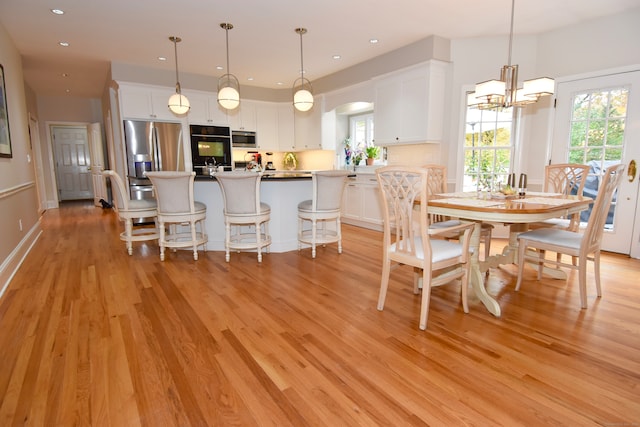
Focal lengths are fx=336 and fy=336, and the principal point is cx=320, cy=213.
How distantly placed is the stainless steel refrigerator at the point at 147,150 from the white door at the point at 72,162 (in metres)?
5.64

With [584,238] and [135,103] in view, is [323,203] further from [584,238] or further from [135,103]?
[135,103]

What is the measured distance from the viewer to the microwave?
6801 millimetres

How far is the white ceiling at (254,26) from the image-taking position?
3506mm

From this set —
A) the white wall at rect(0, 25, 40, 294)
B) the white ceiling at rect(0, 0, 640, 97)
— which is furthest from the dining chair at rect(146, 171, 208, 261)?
the white ceiling at rect(0, 0, 640, 97)

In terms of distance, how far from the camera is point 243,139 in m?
6.89

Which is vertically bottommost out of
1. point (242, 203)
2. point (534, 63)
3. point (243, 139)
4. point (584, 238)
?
point (584, 238)

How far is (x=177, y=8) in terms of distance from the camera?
3506 millimetres

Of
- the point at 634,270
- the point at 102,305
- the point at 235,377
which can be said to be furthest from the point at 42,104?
the point at 634,270

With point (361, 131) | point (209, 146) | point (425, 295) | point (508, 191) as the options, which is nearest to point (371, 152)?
point (361, 131)

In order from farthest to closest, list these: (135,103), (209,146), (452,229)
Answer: (209,146), (135,103), (452,229)

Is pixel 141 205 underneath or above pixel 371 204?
above

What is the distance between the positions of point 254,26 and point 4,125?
2950 millimetres

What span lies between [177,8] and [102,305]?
3000 mm

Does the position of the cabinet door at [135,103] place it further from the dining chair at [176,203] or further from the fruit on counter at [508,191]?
the fruit on counter at [508,191]
